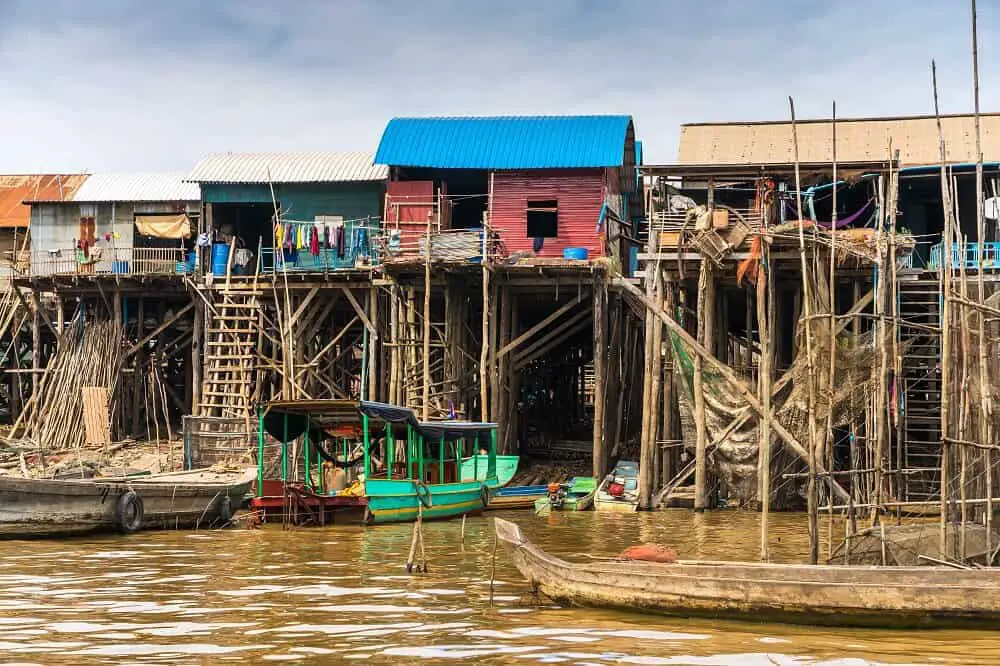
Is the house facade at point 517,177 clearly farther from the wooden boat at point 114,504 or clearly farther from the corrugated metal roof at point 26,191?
the corrugated metal roof at point 26,191

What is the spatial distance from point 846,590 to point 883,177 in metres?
13.9

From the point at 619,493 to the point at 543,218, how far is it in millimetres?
7897

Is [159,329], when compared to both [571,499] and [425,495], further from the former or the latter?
[425,495]

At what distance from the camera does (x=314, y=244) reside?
32219 mm

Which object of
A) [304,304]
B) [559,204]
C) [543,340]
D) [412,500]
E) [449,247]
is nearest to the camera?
[412,500]

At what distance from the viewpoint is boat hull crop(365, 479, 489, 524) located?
73.0 ft

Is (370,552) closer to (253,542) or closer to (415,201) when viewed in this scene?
(253,542)

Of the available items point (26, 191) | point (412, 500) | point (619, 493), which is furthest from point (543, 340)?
point (26, 191)

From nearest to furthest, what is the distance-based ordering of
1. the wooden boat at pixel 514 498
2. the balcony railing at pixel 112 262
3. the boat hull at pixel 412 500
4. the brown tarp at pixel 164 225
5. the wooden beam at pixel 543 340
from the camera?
the boat hull at pixel 412 500 < the wooden boat at pixel 514 498 < the wooden beam at pixel 543 340 < the balcony railing at pixel 112 262 < the brown tarp at pixel 164 225

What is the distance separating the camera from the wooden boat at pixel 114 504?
65.6ft

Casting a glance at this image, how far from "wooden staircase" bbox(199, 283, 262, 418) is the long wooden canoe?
20.0m

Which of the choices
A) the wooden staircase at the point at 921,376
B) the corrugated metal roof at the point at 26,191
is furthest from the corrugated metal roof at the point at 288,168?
the wooden staircase at the point at 921,376

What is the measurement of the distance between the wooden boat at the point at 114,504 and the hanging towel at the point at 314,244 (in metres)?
8.92

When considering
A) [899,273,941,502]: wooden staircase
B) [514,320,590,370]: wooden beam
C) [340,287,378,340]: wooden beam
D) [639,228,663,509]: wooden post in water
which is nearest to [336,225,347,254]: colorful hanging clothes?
[340,287,378,340]: wooden beam
